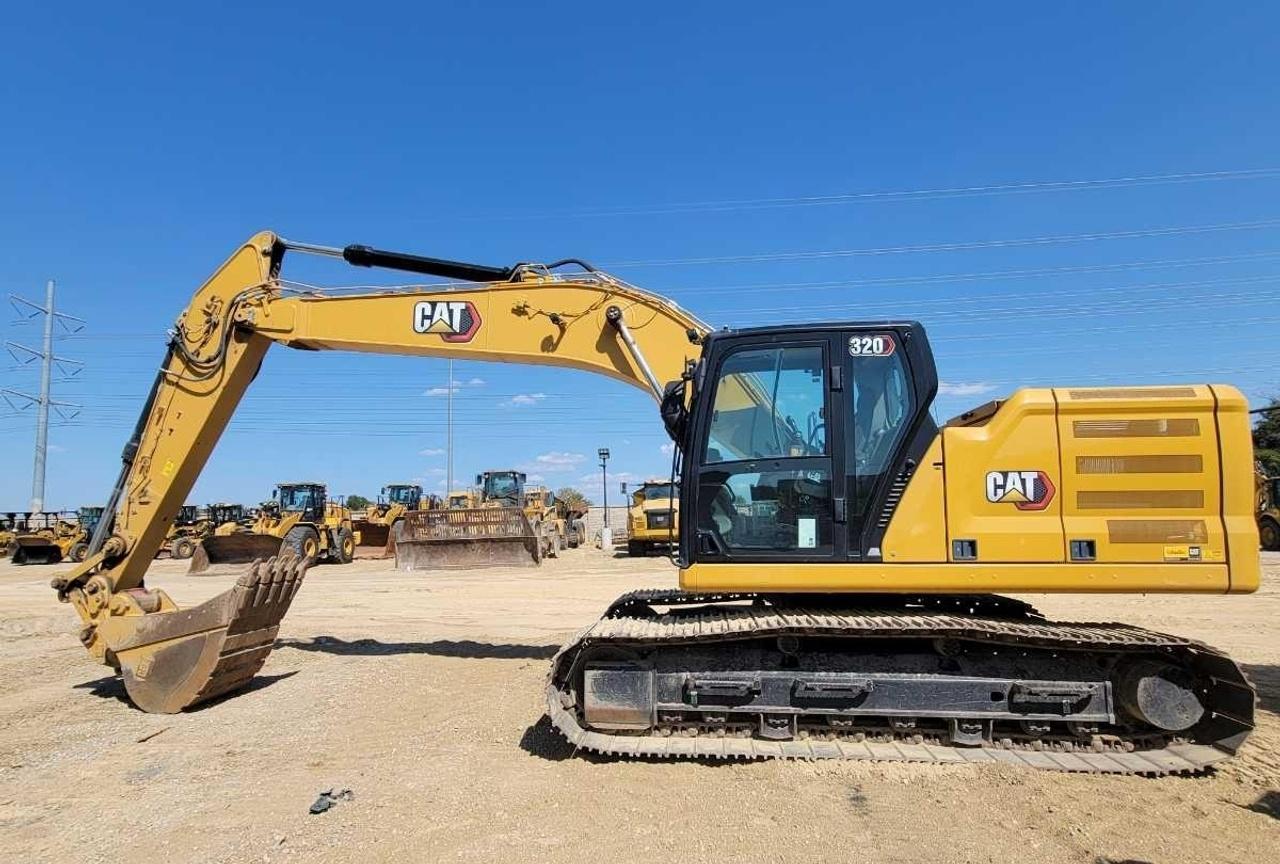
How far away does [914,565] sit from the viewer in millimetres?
5145

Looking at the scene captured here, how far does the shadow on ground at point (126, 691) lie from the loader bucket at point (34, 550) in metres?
28.6

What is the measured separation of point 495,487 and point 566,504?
7769 mm

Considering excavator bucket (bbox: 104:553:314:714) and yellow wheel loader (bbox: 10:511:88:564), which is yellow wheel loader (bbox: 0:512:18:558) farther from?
excavator bucket (bbox: 104:553:314:714)

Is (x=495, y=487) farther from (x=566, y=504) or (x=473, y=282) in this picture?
(x=473, y=282)

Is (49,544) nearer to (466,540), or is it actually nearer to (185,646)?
(466,540)

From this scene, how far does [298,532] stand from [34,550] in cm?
1477

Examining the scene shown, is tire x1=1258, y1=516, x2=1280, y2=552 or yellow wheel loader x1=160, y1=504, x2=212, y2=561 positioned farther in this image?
yellow wheel loader x1=160, y1=504, x2=212, y2=561

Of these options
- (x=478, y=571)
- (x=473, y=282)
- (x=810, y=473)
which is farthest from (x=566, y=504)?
(x=810, y=473)

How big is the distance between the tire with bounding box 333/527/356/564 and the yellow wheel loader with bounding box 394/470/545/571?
4.82 m

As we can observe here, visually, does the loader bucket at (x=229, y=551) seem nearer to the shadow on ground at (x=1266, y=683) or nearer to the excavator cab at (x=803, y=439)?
the excavator cab at (x=803, y=439)

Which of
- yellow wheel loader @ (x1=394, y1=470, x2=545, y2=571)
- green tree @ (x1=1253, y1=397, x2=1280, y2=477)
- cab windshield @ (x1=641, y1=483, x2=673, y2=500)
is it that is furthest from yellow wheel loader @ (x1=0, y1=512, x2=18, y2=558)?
green tree @ (x1=1253, y1=397, x2=1280, y2=477)

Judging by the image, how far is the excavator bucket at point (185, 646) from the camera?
6.55 m

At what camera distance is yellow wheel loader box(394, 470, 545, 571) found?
21.3 m

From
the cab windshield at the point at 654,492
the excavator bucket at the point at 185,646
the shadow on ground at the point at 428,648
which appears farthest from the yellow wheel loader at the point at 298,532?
the excavator bucket at the point at 185,646
